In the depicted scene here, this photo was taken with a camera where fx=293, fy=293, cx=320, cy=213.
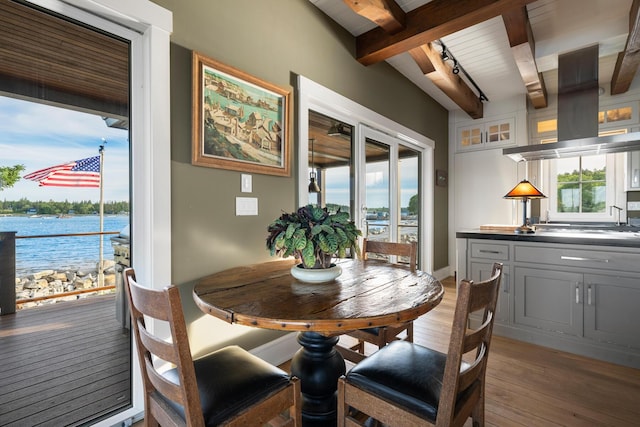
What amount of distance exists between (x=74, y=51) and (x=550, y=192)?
567 centimetres

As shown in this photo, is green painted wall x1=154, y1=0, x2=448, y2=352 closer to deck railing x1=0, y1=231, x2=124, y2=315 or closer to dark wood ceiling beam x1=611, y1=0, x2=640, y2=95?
deck railing x1=0, y1=231, x2=124, y2=315

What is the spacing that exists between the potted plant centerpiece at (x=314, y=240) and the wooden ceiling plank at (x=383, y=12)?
172 centimetres

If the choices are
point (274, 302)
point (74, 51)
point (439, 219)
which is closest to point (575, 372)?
point (274, 302)

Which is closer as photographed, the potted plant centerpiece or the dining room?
the potted plant centerpiece

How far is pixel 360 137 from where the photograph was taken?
3.24m

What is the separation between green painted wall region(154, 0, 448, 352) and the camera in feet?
5.59

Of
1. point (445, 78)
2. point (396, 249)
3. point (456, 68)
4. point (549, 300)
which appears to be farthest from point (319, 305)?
point (456, 68)

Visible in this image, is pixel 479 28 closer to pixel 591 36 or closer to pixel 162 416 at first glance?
pixel 591 36

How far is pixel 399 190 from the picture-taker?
406cm

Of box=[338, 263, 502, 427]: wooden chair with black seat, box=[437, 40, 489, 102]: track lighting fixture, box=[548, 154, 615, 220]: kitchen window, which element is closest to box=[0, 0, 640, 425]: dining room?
box=[338, 263, 502, 427]: wooden chair with black seat

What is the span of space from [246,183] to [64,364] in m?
1.54

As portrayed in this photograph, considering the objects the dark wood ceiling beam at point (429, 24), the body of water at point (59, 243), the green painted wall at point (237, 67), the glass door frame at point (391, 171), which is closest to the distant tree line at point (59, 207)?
the body of water at point (59, 243)

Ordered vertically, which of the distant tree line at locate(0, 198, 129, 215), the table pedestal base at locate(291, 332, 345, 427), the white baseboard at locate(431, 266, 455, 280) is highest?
the distant tree line at locate(0, 198, 129, 215)

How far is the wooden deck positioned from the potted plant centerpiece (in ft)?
3.69
